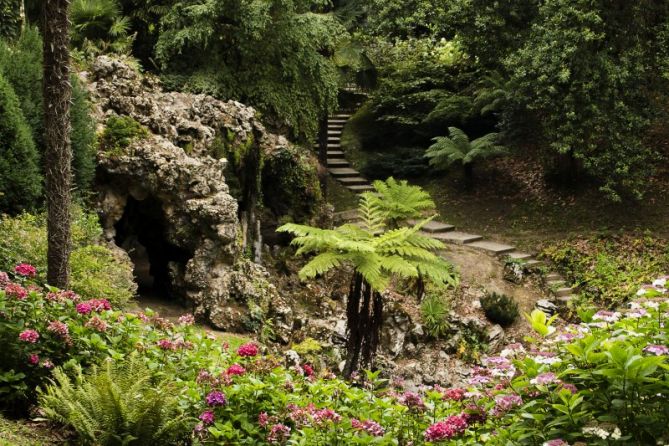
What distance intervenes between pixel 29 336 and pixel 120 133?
20.0 ft

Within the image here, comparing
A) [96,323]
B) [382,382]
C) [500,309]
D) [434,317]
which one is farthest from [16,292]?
[500,309]

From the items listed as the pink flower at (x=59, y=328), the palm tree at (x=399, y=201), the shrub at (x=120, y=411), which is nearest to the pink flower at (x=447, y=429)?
the shrub at (x=120, y=411)

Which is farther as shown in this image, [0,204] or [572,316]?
[572,316]

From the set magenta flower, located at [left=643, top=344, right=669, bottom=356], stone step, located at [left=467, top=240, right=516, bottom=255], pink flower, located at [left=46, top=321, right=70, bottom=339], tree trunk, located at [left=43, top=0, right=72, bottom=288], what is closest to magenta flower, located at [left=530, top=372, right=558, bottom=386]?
magenta flower, located at [left=643, top=344, right=669, bottom=356]

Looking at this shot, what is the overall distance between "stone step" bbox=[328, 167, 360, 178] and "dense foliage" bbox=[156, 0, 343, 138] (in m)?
4.33

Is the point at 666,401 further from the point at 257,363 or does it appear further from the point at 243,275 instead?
the point at 243,275

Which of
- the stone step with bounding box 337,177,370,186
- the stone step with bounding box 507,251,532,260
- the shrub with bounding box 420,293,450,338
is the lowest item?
the shrub with bounding box 420,293,450,338

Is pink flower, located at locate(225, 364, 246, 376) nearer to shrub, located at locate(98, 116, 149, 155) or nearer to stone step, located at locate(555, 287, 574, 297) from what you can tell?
shrub, located at locate(98, 116, 149, 155)

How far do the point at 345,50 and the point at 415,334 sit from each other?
7780 millimetres

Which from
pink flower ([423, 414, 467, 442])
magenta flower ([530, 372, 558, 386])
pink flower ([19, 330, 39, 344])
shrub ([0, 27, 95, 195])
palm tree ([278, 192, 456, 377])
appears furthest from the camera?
palm tree ([278, 192, 456, 377])

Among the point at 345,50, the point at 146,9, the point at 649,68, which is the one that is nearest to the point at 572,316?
the point at 649,68

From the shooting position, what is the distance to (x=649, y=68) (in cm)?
1503

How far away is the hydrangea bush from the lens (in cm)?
340

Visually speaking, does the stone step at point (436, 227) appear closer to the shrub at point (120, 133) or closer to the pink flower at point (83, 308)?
the shrub at point (120, 133)
